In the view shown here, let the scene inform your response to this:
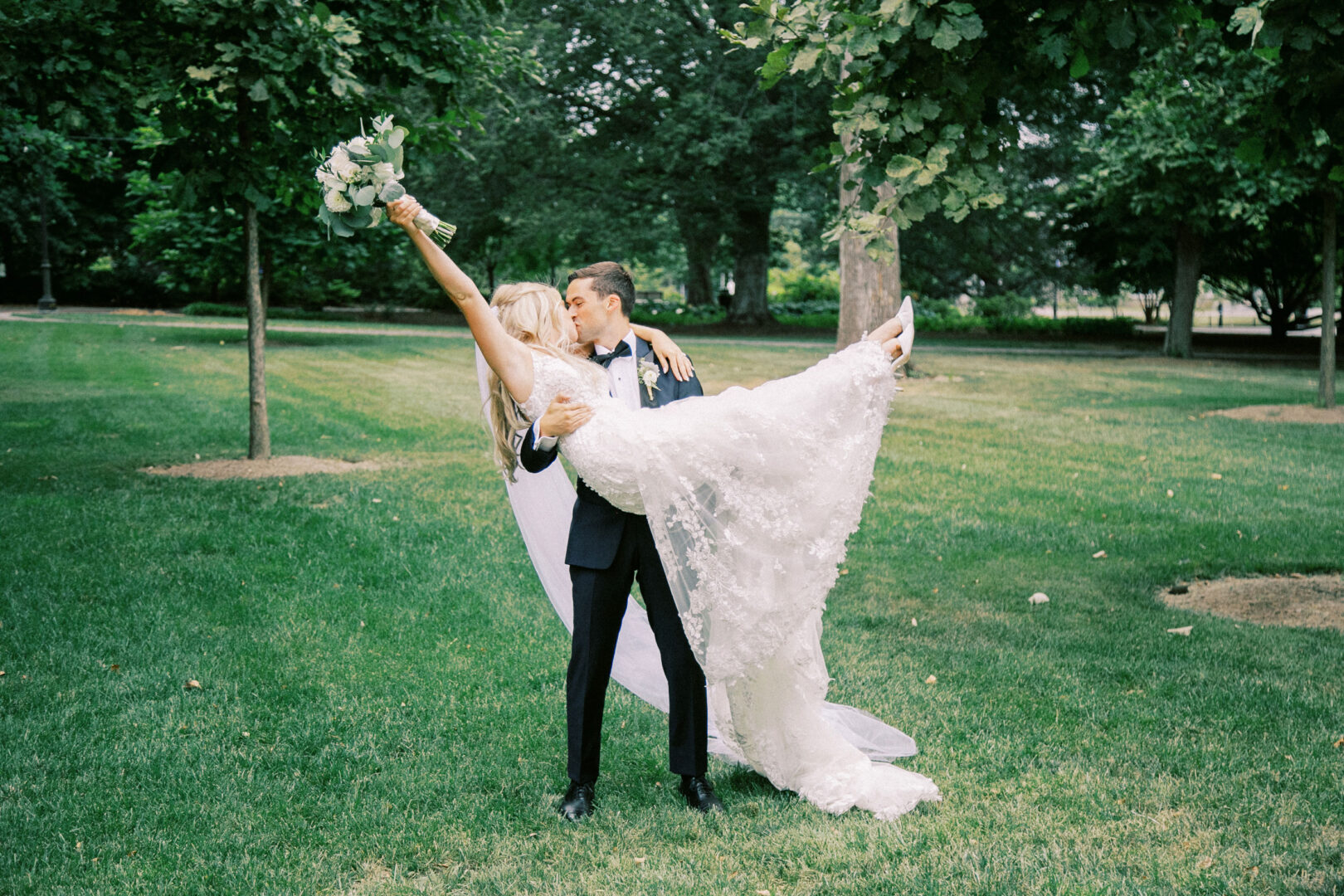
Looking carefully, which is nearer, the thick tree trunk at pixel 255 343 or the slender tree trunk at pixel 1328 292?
the thick tree trunk at pixel 255 343

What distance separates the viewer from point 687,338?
1350 inches

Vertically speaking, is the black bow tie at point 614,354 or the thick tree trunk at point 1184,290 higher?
the thick tree trunk at point 1184,290

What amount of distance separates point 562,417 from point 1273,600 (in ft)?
18.5

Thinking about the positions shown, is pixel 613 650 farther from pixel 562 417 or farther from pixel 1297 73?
pixel 1297 73

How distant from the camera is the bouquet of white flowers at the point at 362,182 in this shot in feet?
11.8

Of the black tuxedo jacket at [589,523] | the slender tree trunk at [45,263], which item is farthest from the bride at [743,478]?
the slender tree trunk at [45,263]

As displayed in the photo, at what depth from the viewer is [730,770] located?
4.67 metres

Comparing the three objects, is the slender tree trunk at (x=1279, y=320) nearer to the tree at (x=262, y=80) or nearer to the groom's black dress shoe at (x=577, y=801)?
the tree at (x=262, y=80)

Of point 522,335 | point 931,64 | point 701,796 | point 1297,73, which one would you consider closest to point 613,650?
point 701,796

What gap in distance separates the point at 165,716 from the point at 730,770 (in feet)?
8.71

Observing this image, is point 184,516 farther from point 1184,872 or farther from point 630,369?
point 1184,872

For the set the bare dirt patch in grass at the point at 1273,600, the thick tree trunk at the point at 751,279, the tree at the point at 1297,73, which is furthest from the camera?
the thick tree trunk at the point at 751,279

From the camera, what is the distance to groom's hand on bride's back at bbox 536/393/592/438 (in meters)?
3.87

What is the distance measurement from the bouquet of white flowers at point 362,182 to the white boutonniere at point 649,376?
0.94 metres
